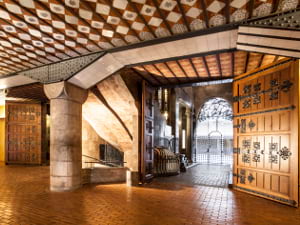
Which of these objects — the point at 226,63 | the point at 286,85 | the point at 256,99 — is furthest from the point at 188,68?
the point at 286,85

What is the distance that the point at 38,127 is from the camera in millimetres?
12383

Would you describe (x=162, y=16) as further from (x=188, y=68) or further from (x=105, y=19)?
(x=188, y=68)

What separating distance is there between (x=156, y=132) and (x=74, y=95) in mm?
5850

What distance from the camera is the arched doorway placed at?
1758cm

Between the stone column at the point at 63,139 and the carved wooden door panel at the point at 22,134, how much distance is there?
6.99 meters

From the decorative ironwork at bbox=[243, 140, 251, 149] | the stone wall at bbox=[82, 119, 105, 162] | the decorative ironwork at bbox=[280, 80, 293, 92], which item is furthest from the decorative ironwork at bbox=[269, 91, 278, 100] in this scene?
the stone wall at bbox=[82, 119, 105, 162]

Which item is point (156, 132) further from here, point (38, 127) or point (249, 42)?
point (249, 42)

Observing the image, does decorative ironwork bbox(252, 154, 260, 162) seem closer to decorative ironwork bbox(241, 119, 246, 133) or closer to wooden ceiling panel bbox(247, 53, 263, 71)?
decorative ironwork bbox(241, 119, 246, 133)

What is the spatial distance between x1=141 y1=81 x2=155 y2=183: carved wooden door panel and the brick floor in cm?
103

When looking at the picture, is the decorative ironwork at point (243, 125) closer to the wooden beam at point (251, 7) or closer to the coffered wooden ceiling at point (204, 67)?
the coffered wooden ceiling at point (204, 67)

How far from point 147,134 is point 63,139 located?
303 centimetres

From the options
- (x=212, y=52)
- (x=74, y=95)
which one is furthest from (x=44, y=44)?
(x=212, y=52)

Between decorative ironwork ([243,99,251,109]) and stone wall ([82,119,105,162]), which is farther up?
decorative ironwork ([243,99,251,109])

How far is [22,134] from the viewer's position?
12.3 meters
